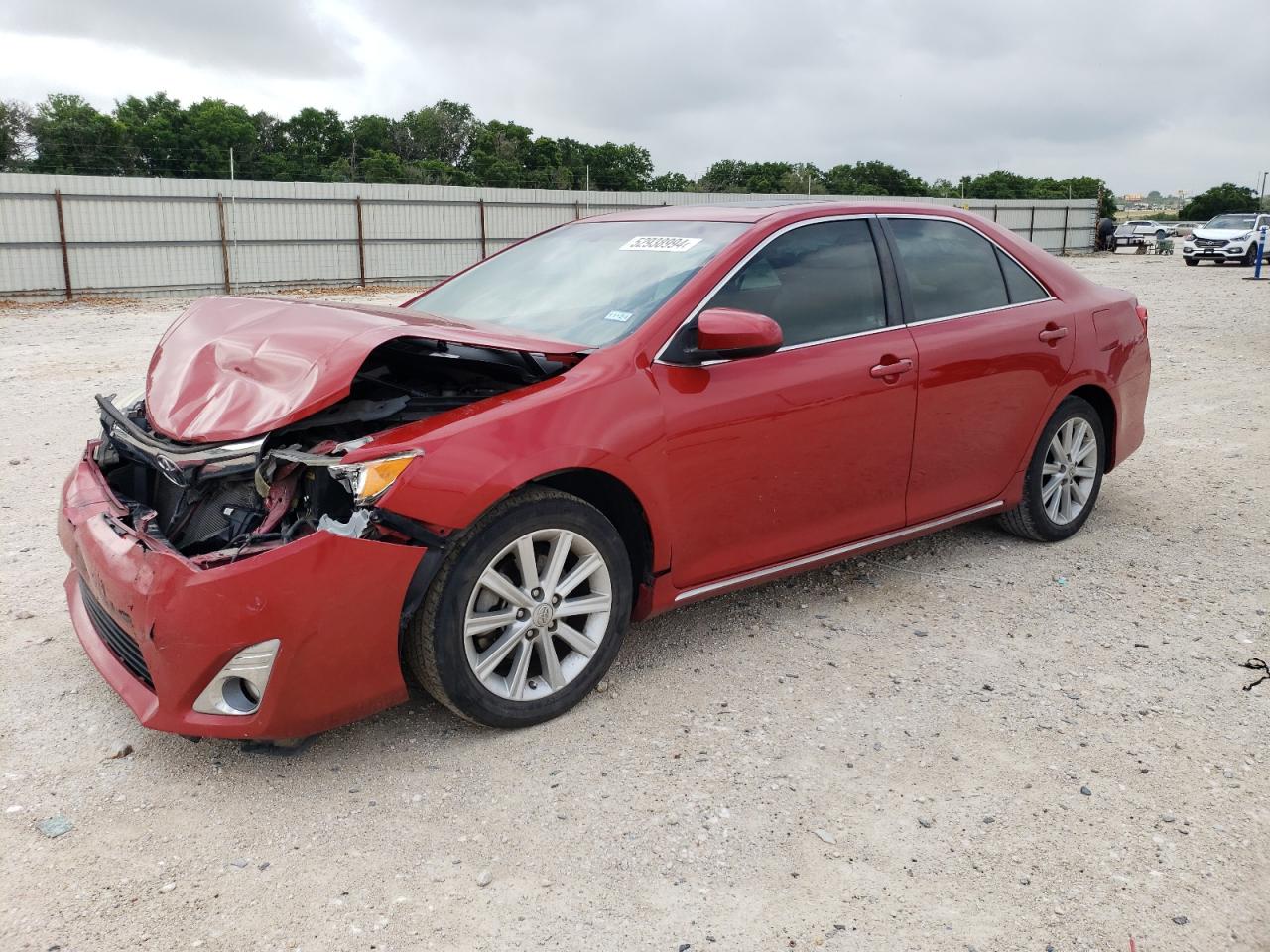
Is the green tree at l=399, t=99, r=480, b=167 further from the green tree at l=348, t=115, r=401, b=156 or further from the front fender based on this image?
the front fender

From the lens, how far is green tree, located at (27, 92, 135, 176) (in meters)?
32.9

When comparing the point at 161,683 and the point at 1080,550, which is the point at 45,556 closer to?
the point at 161,683

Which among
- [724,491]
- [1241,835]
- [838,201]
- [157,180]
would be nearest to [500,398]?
[724,491]

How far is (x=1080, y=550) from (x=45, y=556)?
4853 millimetres

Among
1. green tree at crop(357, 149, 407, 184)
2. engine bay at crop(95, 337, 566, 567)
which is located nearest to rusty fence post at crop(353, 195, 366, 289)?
green tree at crop(357, 149, 407, 184)

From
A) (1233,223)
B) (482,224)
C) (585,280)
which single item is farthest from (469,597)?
(1233,223)

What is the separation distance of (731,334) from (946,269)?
1538mm

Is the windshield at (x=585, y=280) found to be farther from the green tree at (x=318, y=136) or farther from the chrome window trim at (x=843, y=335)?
the green tree at (x=318, y=136)

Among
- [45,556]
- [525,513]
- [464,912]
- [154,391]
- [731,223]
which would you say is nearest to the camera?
[464,912]

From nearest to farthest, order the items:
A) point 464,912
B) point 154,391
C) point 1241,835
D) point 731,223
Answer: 1. point 464,912
2. point 1241,835
3. point 154,391
4. point 731,223

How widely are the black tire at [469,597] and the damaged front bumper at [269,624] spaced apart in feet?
0.32

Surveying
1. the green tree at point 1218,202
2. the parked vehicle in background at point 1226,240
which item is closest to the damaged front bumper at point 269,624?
the parked vehicle in background at point 1226,240

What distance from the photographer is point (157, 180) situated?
22.5 meters

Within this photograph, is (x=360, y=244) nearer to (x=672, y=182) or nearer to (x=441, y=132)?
(x=672, y=182)
